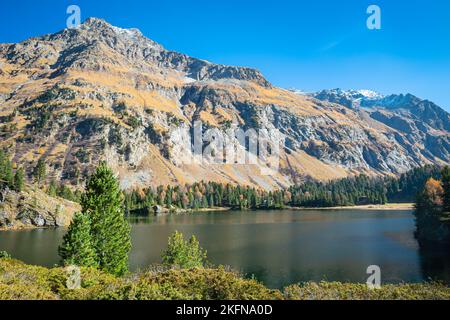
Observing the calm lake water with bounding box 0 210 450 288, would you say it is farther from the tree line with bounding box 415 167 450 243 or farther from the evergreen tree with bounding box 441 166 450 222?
the evergreen tree with bounding box 441 166 450 222

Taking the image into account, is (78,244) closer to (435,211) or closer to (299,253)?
(299,253)

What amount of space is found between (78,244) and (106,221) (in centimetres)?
560

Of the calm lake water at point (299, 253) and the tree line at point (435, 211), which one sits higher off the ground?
the tree line at point (435, 211)

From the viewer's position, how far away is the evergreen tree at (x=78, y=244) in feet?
148

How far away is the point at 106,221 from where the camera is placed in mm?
50406

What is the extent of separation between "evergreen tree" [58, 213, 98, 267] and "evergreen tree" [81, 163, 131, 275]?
348 centimetres

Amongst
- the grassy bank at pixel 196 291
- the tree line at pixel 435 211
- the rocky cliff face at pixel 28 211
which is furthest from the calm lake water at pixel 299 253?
the grassy bank at pixel 196 291

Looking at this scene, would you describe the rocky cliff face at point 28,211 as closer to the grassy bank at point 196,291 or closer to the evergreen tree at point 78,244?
the evergreen tree at point 78,244

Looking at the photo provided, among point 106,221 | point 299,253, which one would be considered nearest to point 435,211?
point 299,253

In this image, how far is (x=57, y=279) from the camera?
92.0ft

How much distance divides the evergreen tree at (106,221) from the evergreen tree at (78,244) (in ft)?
11.4

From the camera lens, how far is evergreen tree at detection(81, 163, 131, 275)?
50.1 m

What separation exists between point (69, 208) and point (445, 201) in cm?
15568
